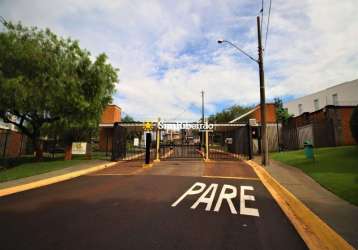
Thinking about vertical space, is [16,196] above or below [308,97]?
below

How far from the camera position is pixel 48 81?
705 inches

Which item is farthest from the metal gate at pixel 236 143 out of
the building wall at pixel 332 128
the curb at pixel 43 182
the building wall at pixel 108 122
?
the building wall at pixel 108 122

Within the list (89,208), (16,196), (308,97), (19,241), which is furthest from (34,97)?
(308,97)

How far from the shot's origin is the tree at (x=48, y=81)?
682 inches

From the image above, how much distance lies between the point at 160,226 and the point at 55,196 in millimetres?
4789

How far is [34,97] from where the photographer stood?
1719 centimetres

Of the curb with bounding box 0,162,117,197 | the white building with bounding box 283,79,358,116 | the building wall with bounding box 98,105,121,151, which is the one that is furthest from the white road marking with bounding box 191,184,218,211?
the white building with bounding box 283,79,358,116

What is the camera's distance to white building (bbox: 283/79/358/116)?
38469 millimetres

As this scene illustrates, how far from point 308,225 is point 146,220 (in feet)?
10.9

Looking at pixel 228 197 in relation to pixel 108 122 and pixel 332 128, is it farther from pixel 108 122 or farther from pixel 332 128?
pixel 108 122

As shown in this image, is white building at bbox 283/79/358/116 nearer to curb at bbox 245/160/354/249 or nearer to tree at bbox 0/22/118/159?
tree at bbox 0/22/118/159

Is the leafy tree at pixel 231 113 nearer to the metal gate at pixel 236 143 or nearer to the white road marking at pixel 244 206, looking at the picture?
the metal gate at pixel 236 143

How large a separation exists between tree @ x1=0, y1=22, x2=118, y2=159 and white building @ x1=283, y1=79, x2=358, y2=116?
3398cm

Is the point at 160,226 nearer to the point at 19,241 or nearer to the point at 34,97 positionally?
the point at 19,241
